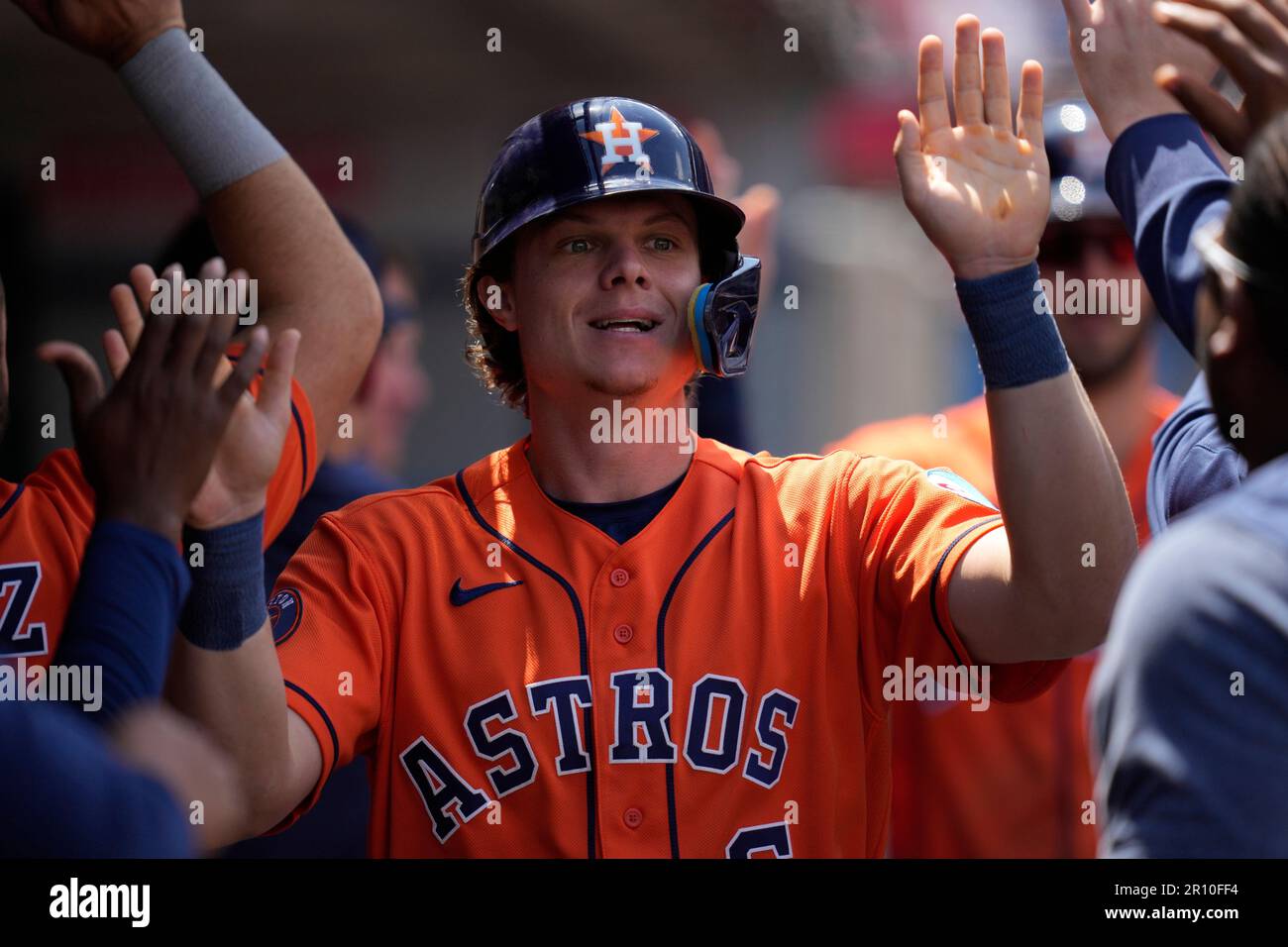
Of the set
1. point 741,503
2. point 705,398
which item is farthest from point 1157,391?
point 741,503

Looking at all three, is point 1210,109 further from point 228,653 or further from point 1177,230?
point 228,653

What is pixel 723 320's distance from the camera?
2033 millimetres

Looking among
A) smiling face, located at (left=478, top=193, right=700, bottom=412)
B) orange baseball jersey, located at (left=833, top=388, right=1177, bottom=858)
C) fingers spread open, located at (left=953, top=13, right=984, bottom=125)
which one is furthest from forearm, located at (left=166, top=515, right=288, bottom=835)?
orange baseball jersey, located at (left=833, top=388, right=1177, bottom=858)

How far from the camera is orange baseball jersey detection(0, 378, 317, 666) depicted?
1897mm

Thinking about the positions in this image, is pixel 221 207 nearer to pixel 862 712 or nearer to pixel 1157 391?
pixel 862 712

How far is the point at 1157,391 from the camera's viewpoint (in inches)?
126

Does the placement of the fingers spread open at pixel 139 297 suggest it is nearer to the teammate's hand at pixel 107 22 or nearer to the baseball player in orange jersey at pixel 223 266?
the baseball player in orange jersey at pixel 223 266

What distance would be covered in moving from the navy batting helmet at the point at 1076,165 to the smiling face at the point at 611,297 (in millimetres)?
1092

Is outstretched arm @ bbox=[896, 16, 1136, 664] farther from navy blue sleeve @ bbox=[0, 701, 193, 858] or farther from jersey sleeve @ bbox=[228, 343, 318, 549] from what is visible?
navy blue sleeve @ bbox=[0, 701, 193, 858]

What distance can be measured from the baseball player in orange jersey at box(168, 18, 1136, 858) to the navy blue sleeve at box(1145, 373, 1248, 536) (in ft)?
0.67

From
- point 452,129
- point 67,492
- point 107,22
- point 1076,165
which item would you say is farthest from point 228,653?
point 452,129

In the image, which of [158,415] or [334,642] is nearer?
[158,415]

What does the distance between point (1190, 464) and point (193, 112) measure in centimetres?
143
